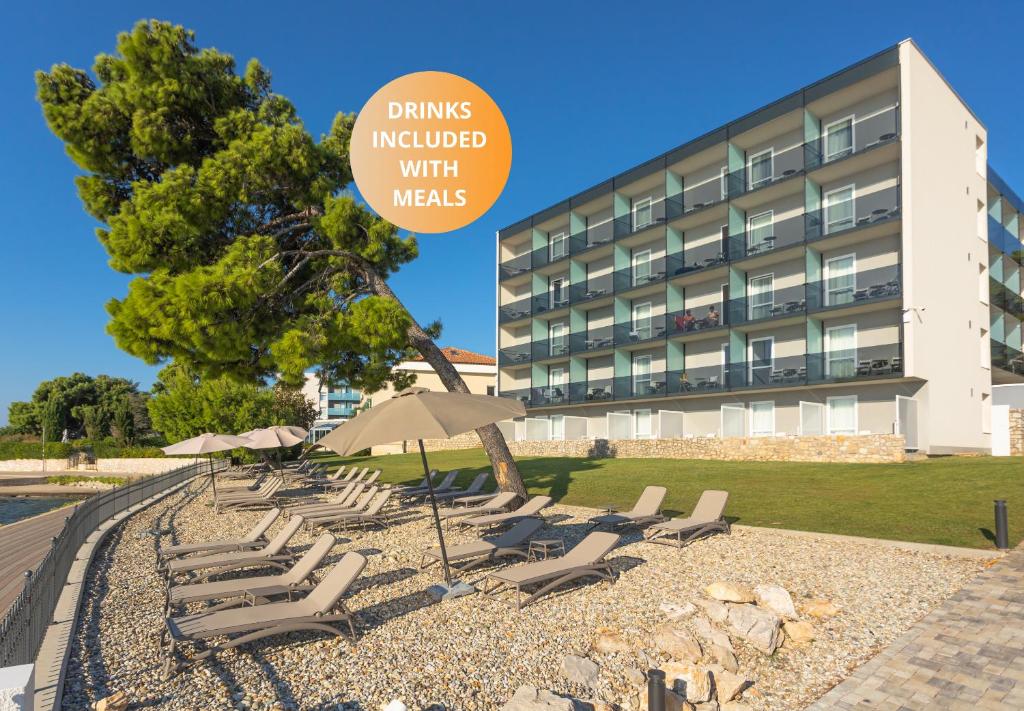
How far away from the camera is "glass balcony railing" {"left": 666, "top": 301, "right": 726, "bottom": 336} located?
98.7 feet

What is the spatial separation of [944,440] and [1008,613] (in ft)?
69.3

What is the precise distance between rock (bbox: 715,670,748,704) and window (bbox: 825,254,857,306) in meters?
23.3

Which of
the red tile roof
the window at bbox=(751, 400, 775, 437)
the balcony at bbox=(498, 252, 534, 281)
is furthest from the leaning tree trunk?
the red tile roof

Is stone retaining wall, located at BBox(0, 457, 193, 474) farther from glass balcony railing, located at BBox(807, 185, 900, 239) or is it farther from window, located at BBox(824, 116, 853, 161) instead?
window, located at BBox(824, 116, 853, 161)

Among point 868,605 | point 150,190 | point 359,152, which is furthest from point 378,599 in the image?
point 150,190

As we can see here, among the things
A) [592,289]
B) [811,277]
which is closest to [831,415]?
[811,277]

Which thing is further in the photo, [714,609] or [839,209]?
[839,209]

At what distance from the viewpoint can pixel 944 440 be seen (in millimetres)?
24094

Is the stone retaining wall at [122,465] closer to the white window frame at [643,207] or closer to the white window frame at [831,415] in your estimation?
the white window frame at [643,207]

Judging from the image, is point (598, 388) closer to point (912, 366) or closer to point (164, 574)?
point (912, 366)

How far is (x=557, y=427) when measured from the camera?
126ft

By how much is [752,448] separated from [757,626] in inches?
806

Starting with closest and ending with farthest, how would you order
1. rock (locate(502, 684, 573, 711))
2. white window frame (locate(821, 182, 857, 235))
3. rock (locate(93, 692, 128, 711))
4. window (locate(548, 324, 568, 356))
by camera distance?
rock (locate(502, 684, 573, 711))
rock (locate(93, 692, 128, 711))
white window frame (locate(821, 182, 857, 235))
window (locate(548, 324, 568, 356))

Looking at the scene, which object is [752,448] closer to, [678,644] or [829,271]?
[829,271]
